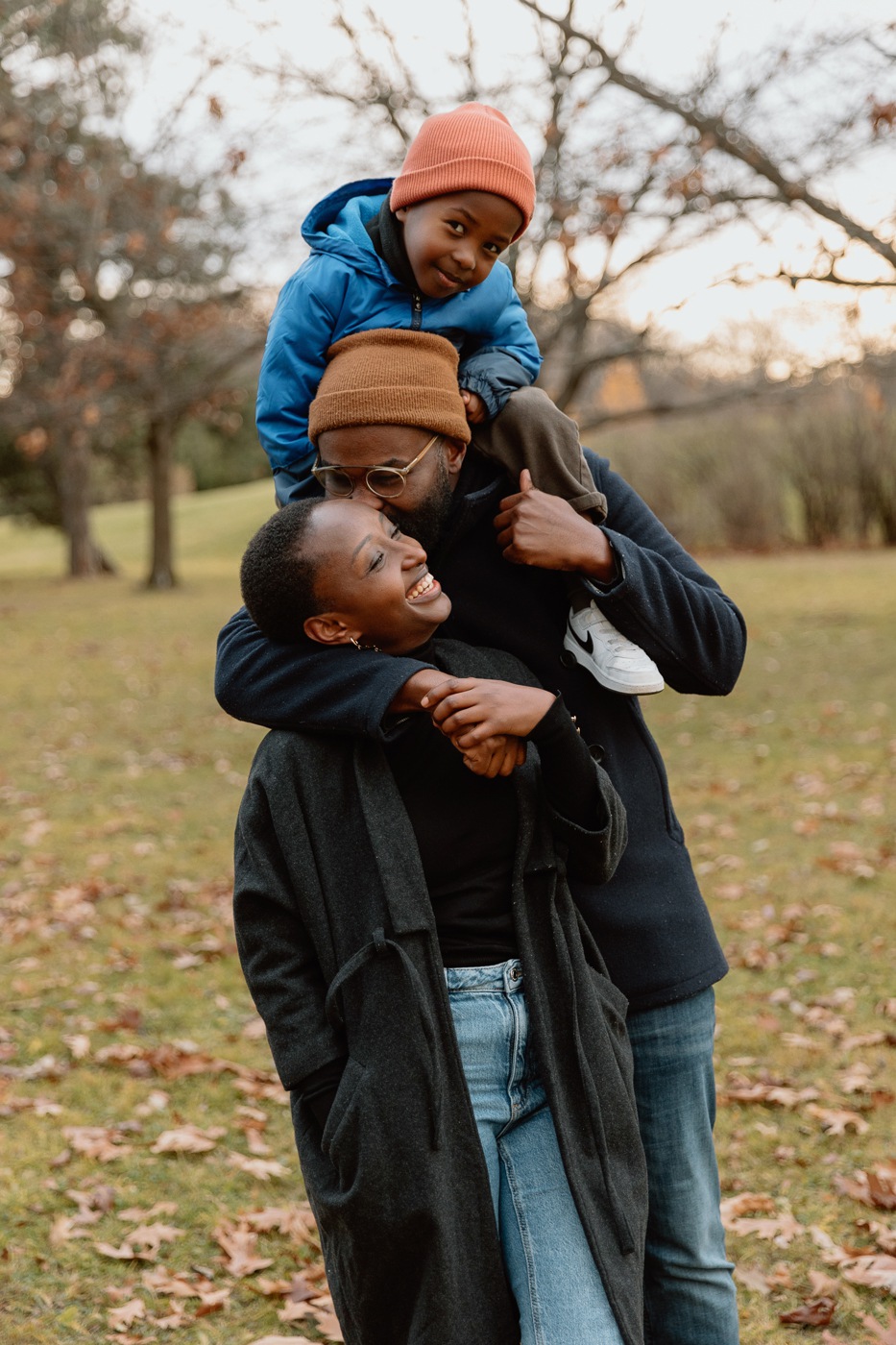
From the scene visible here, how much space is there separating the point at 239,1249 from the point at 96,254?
591 inches

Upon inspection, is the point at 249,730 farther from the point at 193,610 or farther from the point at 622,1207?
the point at 622,1207

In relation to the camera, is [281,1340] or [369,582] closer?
[369,582]

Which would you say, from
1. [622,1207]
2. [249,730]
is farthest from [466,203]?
[249,730]

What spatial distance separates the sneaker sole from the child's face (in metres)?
0.77

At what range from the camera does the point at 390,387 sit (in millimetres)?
2143

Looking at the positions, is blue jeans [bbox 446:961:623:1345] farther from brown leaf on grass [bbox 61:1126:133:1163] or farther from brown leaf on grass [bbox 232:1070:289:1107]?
brown leaf on grass [bbox 232:1070:289:1107]

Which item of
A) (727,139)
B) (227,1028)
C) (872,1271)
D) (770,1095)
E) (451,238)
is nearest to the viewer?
(451,238)

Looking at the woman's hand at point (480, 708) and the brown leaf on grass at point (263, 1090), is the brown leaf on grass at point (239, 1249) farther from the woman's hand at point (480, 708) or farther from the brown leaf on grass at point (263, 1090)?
the woman's hand at point (480, 708)

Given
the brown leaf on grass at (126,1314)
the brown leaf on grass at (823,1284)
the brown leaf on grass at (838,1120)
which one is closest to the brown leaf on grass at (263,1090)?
the brown leaf on grass at (126,1314)

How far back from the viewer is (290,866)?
2100 millimetres

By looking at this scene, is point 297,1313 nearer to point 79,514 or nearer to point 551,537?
point 551,537

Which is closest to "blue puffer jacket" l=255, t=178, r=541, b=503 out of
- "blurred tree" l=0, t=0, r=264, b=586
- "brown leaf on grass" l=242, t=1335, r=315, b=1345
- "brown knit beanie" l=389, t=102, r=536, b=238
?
"brown knit beanie" l=389, t=102, r=536, b=238

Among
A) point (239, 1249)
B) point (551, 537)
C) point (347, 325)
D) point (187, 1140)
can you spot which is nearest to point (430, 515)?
point (551, 537)

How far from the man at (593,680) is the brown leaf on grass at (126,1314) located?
6.99ft
